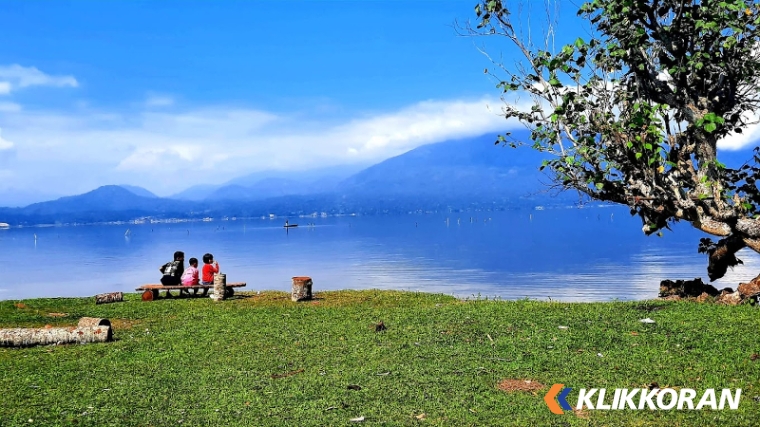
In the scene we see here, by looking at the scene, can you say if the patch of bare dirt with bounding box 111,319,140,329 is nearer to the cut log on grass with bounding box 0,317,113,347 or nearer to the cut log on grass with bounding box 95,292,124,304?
the cut log on grass with bounding box 0,317,113,347

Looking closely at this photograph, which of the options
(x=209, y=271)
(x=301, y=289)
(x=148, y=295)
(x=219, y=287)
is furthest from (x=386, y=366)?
(x=148, y=295)

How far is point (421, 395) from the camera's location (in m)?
12.8

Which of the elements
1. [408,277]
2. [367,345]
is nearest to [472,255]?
[408,277]

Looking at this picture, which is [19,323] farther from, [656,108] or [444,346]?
[656,108]

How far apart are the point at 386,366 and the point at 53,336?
1031cm

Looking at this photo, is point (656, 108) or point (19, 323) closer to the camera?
point (656, 108)

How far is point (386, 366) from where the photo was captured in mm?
14984

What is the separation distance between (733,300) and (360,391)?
15.6m

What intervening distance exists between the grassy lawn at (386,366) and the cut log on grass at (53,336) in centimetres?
45

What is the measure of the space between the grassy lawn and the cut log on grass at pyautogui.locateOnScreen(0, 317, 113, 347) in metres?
0.45

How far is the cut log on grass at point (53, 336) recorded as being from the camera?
726 inches

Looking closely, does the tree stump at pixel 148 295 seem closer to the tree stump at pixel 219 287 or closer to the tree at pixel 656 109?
the tree stump at pixel 219 287

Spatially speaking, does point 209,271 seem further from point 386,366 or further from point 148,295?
point 386,366

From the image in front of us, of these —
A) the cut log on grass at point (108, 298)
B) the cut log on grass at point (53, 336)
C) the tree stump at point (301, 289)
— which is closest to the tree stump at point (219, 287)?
the tree stump at point (301, 289)
